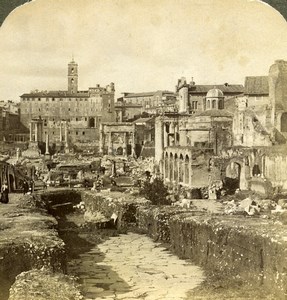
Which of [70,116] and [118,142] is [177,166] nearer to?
[118,142]

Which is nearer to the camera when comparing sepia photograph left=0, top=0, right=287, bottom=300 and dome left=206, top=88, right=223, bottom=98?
sepia photograph left=0, top=0, right=287, bottom=300

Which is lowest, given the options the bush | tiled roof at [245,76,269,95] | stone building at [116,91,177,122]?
the bush

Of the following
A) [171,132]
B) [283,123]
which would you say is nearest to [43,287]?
[283,123]

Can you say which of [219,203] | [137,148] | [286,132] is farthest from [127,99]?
[219,203]

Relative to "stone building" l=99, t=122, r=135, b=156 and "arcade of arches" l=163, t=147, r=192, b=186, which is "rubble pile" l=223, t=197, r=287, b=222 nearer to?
"arcade of arches" l=163, t=147, r=192, b=186

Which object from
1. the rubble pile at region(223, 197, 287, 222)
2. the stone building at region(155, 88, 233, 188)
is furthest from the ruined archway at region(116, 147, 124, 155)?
the rubble pile at region(223, 197, 287, 222)

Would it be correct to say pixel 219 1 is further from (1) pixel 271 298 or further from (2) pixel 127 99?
(2) pixel 127 99

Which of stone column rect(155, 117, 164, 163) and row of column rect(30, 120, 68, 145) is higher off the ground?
row of column rect(30, 120, 68, 145)
